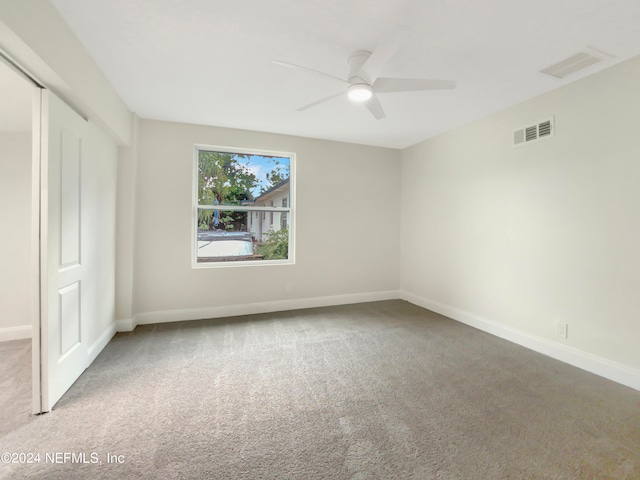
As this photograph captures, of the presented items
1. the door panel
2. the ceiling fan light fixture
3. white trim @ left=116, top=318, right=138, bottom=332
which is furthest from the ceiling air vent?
white trim @ left=116, top=318, right=138, bottom=332

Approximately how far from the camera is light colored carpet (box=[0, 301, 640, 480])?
4.94 feet

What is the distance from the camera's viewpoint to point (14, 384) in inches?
88.6

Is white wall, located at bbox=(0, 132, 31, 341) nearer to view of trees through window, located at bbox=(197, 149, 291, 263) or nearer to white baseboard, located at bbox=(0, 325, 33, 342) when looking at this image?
white baseboard, located at bbox=(0, 325, 33, 342)

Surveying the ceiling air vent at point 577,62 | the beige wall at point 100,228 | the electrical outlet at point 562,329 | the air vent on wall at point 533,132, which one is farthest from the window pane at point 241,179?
the electrical outlet at point 562,329

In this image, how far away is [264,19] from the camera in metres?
1.90

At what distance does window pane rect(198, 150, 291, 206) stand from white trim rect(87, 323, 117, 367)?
1800 millimetres

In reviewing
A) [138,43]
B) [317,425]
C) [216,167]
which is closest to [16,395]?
[317,425]

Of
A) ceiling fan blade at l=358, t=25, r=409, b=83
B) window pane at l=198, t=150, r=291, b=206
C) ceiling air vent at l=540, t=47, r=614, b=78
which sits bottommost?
window pane at l=198, t=150, r=291, b=206

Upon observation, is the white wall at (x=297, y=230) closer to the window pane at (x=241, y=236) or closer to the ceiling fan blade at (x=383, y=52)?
the window pane at (x=241, y=236)

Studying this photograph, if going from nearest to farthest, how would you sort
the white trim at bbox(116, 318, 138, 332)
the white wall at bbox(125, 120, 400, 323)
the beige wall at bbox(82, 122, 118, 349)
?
the beige wall at bbox(82, 122, 118, 349) → the white trim at bbox(116, 318, 138, 332) → the white wall at bbox(125, 120, 400, 323)

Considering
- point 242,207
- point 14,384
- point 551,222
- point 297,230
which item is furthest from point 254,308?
point 551,222

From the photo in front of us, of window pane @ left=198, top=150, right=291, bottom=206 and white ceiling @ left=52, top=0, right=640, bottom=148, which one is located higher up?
white ceiling @ left=52, top=0, right=640, bottom=148

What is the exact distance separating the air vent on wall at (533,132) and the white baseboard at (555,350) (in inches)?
79.9

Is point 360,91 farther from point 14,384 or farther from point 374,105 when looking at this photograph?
point 14,384
